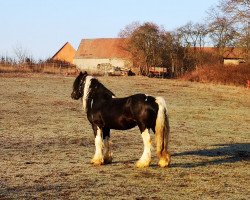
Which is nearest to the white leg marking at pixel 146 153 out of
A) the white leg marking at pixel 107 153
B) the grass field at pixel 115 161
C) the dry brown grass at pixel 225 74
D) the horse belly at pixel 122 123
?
the grass field at pixel 115 161

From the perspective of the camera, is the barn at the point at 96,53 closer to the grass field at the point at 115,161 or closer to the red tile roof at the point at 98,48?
the red tile roof at the point at 98,48

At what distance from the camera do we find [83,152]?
461 inches

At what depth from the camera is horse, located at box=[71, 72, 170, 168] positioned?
943cm

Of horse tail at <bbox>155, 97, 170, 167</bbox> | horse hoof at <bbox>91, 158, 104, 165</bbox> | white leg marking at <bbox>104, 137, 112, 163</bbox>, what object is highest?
horse tail at <bbox>155, 97, 170, 167</bbox>

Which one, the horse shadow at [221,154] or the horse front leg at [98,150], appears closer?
the horse front leg at [98,150]

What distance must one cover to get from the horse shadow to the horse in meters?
1.07

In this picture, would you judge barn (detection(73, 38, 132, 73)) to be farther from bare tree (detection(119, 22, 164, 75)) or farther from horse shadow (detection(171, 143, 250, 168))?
horse shadow (detection(171, 143, 250, 168))

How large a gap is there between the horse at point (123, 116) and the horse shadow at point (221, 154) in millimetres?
1066

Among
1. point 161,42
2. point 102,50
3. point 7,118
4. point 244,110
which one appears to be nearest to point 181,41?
point 161,42

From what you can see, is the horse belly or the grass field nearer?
the grass field

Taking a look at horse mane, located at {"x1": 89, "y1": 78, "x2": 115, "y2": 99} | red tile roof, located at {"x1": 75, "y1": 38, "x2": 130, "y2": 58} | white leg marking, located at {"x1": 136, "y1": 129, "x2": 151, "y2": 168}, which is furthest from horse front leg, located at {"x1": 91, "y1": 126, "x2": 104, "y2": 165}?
red tile roof, located at {"x1": 75, "y1": 38, "x2": 130, "y2": 58}

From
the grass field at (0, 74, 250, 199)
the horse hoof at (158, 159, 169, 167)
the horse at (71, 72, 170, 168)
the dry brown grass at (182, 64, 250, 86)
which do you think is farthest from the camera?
the dry brown grass at (182, 64, 250, 86)

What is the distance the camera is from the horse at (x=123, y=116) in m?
9.43

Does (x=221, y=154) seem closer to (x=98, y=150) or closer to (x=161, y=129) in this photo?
(x=161, y=129)
